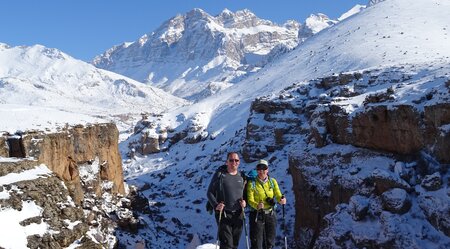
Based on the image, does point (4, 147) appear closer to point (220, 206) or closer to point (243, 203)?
point (220, 206)

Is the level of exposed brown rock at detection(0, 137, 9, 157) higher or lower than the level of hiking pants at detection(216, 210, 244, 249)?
higher

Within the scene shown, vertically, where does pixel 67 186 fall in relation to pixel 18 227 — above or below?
below

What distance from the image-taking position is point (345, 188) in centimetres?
2547

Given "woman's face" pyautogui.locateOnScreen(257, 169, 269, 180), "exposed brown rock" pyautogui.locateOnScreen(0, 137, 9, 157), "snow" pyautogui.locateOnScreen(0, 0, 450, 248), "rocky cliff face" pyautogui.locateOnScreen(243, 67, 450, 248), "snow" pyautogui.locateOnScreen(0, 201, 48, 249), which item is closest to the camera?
"woman's face" pyautogui.locateOnScreen(257, 169, 269, 180)

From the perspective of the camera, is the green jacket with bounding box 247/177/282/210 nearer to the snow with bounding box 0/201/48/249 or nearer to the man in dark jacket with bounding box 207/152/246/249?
the man in dark jacket with bounding box 207/152/246/249

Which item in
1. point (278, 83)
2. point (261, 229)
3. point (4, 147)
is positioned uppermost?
point (4, 147)

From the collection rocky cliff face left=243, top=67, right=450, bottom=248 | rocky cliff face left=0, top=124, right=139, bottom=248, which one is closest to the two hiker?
rocky cliff face left=0, top=124, right=139, bottom=248

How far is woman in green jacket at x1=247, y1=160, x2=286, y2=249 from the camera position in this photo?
11.7 metres

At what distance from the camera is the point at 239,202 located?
1138 centimetres

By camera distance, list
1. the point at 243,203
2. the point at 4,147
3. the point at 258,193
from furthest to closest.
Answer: the point at 4,147 → the point at 258,193 → the point at 243,203

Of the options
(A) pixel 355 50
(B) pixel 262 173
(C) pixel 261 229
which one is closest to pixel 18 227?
(C) pixel 261 229

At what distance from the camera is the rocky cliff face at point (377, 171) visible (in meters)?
21.4

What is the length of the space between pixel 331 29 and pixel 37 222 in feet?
275

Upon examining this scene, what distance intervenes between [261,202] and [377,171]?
1372 centimetres
